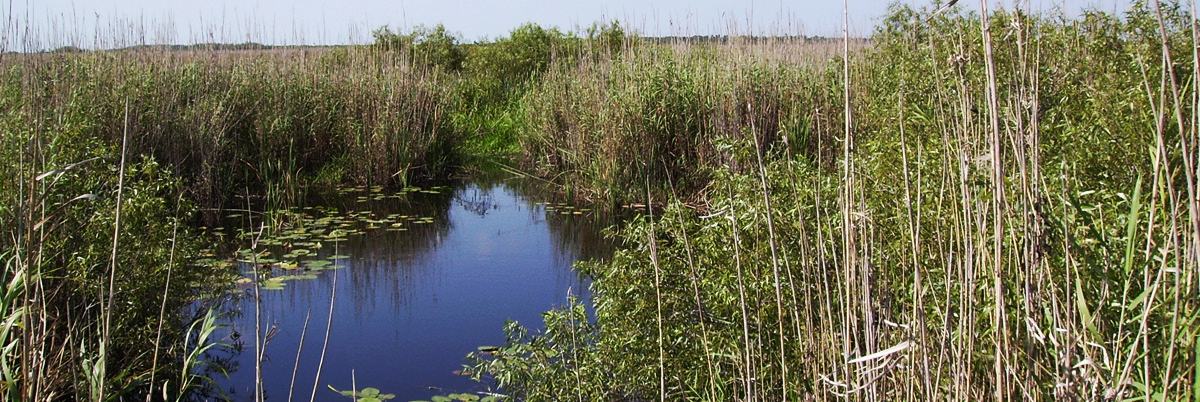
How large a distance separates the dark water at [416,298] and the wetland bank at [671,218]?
0.04 metres

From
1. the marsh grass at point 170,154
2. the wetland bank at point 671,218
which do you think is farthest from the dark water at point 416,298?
the marsh grass at point 170,154

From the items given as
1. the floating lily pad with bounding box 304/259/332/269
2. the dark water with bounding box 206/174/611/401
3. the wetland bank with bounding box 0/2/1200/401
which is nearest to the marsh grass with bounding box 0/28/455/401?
the wetland bank with bounding box 0/2/1200/401

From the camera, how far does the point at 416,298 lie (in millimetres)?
5320

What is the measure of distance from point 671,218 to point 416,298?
2274mm

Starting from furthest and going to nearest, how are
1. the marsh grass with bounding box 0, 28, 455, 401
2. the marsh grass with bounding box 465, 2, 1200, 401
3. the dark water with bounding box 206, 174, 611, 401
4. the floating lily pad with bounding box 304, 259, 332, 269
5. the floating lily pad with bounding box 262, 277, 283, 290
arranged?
the floating lily pad with bounding box 304, 259, 332, 269, the floating lily pad with bounding box 262, 277, 283, 290, the dark water with bounding box 206, 174, 611, 401, the marsh grass with bounding box 0, 28, 455, 401, the marsh grass with bounding box 465, 2, 1200, 401

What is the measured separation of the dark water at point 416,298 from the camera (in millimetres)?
4129

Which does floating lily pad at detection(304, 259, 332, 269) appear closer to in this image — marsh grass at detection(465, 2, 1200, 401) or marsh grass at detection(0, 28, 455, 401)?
marsh grass at detection(0, 28, 455, 401)

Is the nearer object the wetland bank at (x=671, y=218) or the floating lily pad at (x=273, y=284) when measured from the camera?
the wetland bank at (x=671, y=218)

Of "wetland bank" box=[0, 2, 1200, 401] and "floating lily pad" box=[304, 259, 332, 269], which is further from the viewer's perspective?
"floating lily pad" box=[304, 259, 332, 269]

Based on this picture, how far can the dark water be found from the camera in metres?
4.13

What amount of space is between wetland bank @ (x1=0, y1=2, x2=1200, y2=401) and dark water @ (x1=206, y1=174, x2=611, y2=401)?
4cm

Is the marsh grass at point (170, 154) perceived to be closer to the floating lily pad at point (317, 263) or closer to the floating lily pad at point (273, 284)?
the floating lily pad at point (273, 284)

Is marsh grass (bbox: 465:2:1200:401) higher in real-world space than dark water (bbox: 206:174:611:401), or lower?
higher

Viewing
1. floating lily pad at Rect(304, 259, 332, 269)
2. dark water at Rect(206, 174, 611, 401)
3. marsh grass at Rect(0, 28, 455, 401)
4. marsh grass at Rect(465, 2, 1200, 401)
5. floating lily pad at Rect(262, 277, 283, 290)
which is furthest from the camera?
floating lily pad at Rect(304, 259, 332, 269)
